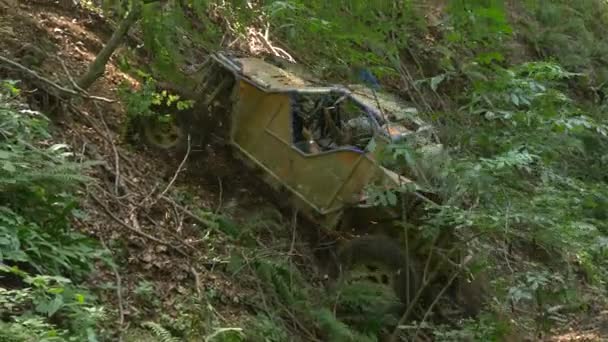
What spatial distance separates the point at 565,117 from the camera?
5.93 meters

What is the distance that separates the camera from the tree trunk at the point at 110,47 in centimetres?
724

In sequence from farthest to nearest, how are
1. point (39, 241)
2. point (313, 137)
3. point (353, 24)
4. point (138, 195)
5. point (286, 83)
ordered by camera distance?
1. point (286, 83)
2. point (313, 137)
3. point (138, 195)
4. point (353, 24)
5. point (39, 241)

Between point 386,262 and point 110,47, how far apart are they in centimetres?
356

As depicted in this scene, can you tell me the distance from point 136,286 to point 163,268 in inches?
22.0

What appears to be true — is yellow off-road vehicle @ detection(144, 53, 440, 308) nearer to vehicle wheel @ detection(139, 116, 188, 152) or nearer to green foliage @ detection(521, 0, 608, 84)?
vehicle wheel @ detection(139, 116, 188, 152)

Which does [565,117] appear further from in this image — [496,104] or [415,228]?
[415,228]

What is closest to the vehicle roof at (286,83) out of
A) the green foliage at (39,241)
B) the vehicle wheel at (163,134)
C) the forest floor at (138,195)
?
the vehicle wheel at (163,134)

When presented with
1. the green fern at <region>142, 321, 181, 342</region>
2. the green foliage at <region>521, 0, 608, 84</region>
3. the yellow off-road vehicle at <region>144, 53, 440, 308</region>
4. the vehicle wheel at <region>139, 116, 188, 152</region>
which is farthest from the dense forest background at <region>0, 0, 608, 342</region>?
the green foliage at <region>521, 0, 608, 84</region>

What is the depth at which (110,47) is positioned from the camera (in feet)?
25.1

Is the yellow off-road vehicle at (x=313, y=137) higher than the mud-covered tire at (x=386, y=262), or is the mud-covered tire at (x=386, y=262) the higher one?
the yellow off-road vehicle at (x=313, y=137)

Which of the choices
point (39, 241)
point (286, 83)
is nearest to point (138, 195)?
point (286, 83)

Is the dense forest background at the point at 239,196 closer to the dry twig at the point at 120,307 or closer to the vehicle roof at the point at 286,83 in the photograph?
the dry twig at the point at 120,307

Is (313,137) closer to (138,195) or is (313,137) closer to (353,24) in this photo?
(138,195)

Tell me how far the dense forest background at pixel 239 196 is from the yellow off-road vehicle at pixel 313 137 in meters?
0.28
